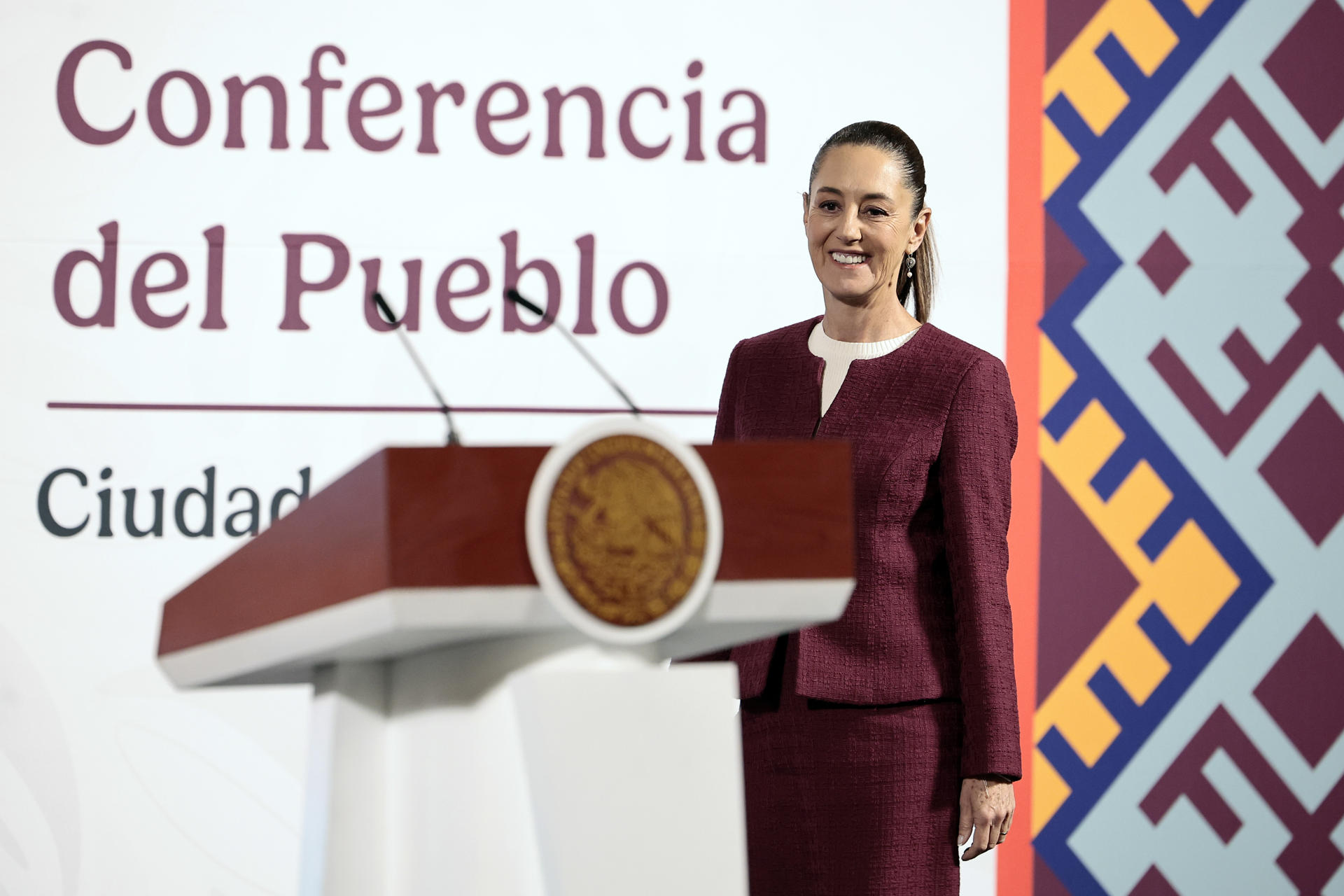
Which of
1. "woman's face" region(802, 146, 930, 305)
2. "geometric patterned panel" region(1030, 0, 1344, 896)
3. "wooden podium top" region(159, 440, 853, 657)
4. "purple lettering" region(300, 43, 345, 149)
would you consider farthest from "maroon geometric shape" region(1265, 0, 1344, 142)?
"wooden podium top" region(159, 440, 853, 657)

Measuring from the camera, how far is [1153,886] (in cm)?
267

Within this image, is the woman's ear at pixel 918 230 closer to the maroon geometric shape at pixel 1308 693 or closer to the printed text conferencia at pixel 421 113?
the printed text conferencia at pixel 421 113

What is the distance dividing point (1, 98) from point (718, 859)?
2443 millimetres

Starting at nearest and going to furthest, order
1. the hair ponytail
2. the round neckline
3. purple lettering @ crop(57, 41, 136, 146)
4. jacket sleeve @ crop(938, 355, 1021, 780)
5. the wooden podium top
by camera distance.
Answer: the wooden podium top
jacket sleeve @ crop(938, 355, 1021, 780)
the round neckline
the hair ponytail
purple lettering @ crop(57, 41, 136, 146)

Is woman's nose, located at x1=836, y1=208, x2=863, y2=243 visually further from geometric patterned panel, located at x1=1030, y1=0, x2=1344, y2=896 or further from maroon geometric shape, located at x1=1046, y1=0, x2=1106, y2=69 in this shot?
maroon geometric shape, located at x1=1046, y1=0, x2=1106, y2=69

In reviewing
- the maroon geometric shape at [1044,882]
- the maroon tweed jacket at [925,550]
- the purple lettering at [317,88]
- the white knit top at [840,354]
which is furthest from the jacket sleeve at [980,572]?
the purple lettering at [317,88]

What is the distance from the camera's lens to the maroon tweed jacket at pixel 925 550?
147cm

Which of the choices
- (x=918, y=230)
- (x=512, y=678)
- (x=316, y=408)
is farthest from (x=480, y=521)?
(x=316, y=408)

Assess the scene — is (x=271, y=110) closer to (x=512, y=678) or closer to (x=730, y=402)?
(x=730, y=402)

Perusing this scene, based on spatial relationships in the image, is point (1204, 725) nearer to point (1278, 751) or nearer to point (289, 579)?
point (1278, 751)

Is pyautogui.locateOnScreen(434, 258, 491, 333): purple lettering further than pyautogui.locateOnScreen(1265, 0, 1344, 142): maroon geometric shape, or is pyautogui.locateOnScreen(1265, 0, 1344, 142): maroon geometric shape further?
pyautogui.locateOnScreen(1265, 0, 1344, 142): maroon geometric shape

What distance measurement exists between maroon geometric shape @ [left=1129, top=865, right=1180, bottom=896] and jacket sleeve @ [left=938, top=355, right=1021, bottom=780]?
1.37 meters

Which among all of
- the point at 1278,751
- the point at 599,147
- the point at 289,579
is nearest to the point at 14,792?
the point at 599,147

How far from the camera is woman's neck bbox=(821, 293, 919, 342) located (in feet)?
5.27
